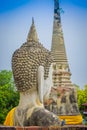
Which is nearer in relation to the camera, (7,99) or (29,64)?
(29,64)

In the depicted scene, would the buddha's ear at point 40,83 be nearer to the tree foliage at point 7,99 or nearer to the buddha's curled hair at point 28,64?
the buddha's curled hair at point 28,64

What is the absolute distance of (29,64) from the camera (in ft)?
18.1

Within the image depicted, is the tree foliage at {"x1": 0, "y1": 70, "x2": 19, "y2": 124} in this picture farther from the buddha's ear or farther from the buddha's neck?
the buddha's ear

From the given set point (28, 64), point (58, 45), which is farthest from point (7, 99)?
point (28, 64)

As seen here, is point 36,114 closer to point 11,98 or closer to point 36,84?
point 36,84

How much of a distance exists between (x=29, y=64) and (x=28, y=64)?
1 centimetres

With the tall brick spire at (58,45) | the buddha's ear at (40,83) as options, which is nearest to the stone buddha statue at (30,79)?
the buddha's ear at (40,83)

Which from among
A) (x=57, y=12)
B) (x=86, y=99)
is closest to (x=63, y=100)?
(x=57, y=12)

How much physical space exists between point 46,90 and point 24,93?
27 cm

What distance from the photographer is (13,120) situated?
5.50 meters

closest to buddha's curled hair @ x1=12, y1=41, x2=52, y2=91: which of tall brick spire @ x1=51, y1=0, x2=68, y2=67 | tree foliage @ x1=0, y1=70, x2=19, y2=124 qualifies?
tree foliage @ x1=0, y1=70, x2=19, y2=124

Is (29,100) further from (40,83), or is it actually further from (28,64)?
(28,64)

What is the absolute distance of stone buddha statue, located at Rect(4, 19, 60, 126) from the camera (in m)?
5.39

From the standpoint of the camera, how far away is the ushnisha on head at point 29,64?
5.49 m
